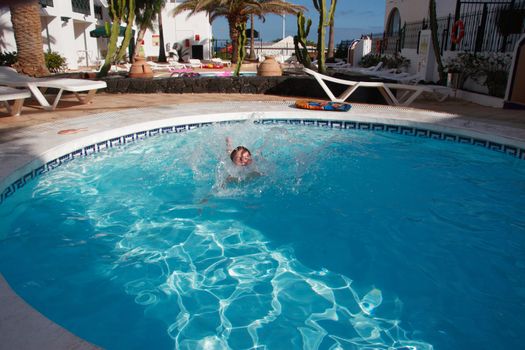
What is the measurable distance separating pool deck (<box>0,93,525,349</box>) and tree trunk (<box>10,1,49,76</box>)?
9.63 feet

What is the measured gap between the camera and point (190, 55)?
36125 mm

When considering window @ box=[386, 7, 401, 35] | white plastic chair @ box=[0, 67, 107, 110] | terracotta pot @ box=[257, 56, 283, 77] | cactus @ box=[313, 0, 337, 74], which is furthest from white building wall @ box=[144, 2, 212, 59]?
white plastic chair @ box=[0, 67, 107, 110]

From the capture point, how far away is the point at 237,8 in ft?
87.6

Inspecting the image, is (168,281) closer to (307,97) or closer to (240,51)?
A: (307,97)

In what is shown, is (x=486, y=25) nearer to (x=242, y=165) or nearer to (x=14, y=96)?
(x=242, y=165)

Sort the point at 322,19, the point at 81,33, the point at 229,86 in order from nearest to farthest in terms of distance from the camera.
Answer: the point at 229,86 < the point at 322,19 < the point at 81,33

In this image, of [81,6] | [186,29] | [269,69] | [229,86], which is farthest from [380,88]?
[186,29]

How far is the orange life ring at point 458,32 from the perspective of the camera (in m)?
12.7

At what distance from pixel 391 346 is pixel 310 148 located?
16.0 ft

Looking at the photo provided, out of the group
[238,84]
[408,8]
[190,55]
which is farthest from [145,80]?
[190,55]

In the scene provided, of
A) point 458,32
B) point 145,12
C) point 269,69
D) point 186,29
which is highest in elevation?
point 145,12

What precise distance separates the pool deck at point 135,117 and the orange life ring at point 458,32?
2874mm

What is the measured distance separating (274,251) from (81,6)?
98.6 ft

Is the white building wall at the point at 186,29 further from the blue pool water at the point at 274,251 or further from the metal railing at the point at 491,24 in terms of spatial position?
the blue pool water at the point at 274,251
